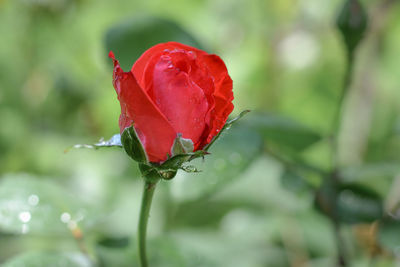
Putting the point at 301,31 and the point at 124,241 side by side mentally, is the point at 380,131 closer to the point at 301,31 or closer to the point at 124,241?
the point at 301,31

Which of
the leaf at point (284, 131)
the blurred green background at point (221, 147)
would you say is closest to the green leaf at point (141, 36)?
the blurred green background at point (221, 147)

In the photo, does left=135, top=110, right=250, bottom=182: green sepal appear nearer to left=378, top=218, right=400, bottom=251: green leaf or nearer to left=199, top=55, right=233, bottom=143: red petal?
left=199, top=55, right=233, bottom=143: red petal

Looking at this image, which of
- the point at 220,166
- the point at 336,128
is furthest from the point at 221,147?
the point at 336,128

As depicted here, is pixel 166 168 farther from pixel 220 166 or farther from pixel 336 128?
pixel 336 128

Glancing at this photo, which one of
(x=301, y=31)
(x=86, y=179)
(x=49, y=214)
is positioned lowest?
(x=86, y=179)

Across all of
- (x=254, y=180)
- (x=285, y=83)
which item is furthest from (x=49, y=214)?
(x=285, y=83)

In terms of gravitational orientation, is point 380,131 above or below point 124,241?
below
